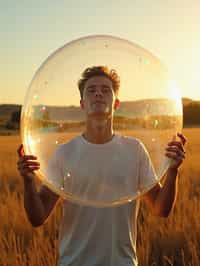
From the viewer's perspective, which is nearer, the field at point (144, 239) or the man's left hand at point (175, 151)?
the man's left hand at point (175, 151)

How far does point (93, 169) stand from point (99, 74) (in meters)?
0.38

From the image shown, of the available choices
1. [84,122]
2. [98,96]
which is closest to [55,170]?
[84,122]

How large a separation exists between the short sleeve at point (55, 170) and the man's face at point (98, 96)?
0.22 metres

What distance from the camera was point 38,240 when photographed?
154 inches

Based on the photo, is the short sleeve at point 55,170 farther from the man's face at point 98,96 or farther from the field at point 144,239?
the field at point 144,239

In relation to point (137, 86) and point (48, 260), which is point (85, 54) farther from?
point (48, 260)

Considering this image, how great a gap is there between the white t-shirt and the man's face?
0.43ft

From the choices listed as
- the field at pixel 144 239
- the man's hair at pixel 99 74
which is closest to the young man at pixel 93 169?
the man's hair at pixel 99 74

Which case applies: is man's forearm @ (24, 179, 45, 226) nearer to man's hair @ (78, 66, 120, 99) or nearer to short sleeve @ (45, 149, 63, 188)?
short sleeve @ (45, 149, 63, 188)

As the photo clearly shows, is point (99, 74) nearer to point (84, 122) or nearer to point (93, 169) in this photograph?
point (84, 122)

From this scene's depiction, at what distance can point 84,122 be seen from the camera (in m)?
2.30

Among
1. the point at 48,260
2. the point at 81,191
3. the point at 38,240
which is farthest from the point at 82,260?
the point at 38,240

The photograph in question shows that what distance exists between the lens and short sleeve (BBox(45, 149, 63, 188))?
89.2 inches

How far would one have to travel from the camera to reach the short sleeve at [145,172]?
2271 mm
